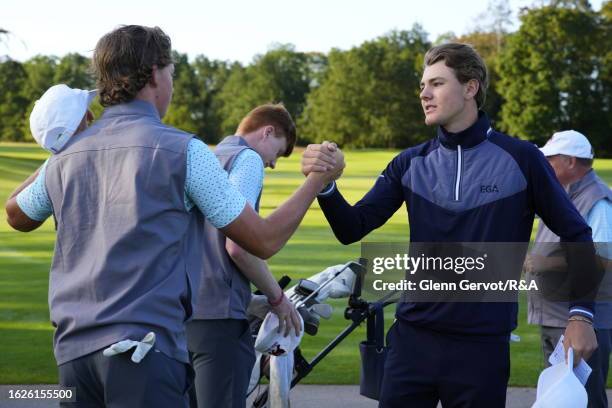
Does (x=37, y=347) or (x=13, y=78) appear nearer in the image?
(x=37, y=347)

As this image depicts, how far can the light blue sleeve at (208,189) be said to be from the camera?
2670 millimetres

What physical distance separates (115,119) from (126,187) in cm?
24

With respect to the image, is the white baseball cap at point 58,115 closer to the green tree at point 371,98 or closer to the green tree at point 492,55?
the green tree at point 492,55

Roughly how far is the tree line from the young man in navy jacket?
199ft

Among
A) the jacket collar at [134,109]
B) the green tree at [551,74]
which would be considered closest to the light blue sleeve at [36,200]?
the jacket collar at [134,109]

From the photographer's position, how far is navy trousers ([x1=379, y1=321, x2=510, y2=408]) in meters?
3.44

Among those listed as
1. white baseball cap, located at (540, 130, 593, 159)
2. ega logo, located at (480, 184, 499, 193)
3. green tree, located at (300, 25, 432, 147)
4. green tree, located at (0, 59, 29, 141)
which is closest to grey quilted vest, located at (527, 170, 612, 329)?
white baseball cap, located at (540, 130, 593, 159)

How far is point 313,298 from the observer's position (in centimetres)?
506

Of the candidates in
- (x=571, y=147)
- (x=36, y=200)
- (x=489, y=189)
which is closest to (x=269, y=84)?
(x=571, y=147)

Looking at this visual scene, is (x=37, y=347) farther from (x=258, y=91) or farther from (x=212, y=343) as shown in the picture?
(x=258, y=91)

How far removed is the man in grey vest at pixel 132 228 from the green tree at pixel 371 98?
8864 centimetres

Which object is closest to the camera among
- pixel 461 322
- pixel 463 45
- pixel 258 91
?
pixel 461 322

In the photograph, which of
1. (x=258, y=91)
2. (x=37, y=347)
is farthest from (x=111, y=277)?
(x=258, y=91)

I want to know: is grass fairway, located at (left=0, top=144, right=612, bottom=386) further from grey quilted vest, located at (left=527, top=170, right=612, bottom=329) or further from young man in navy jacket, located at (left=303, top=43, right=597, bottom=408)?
young man in navy jacket, located at (left=303, top=43, right=597, bottom=408)
